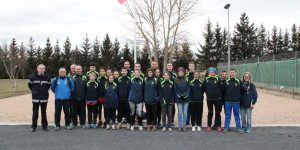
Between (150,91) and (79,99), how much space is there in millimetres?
1895

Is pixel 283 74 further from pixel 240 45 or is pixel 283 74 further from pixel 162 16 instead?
pixel 240 45

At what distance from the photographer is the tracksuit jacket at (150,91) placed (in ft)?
30.1

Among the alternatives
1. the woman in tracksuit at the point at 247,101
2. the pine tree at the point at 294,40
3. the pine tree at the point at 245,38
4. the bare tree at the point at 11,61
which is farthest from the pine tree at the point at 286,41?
the woman in tracksuit at the point at 247,101

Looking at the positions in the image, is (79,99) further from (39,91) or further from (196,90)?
(196,90)

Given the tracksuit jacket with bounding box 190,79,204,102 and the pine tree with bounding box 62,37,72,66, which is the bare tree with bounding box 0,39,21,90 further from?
the tracksuit jacket with bounding box 190,79,204,102

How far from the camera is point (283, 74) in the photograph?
2453 centimetres

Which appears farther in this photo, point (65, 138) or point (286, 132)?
point (286, 132)

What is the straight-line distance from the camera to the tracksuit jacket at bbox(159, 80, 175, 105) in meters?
9.12

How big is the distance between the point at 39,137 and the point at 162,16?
25.6 meters

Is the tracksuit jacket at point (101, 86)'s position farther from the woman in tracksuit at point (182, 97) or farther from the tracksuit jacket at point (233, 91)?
the tracksuit jacket at point (233, 91)

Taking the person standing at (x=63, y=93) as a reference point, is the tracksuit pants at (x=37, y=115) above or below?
below

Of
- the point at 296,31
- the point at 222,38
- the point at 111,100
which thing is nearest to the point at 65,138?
the point at 111,100

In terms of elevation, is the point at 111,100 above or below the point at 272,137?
above

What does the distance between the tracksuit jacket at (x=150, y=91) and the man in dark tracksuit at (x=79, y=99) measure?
1.68 metres
